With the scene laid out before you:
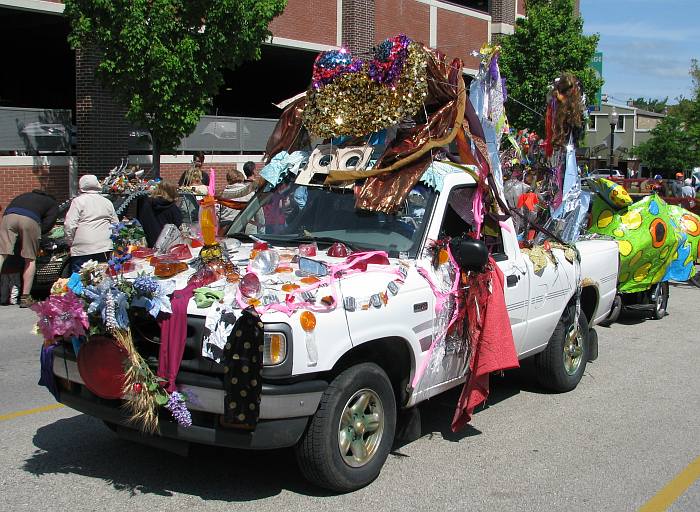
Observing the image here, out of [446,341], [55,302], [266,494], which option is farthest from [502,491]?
[55,302]

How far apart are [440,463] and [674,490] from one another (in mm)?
1521

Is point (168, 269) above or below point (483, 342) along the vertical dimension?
above

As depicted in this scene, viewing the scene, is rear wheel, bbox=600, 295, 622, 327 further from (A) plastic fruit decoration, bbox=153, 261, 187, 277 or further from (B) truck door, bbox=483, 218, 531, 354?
(A) plastic fruit decoration, bbox=153, 261, 187, 277

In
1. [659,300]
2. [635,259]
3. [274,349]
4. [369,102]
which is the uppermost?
[369,102]

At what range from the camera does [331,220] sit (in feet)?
19.5

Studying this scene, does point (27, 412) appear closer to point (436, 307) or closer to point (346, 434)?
point (346, 434)

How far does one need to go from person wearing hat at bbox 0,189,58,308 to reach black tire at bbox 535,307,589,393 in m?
7.65

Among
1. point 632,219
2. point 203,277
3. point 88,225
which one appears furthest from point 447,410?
point 632,219

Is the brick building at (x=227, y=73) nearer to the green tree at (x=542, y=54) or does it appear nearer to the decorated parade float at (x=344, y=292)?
the green tree at (x=542, y=54)

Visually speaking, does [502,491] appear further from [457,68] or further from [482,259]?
[457,68]

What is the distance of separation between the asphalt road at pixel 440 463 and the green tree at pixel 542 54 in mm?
18949

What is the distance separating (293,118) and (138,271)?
2421mm

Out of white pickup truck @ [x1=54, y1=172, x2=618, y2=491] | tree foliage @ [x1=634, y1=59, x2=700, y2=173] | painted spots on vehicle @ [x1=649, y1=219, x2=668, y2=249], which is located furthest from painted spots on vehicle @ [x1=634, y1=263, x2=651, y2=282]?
tree foliage @ [x1=634, y1=59, x2=700, y2=173]

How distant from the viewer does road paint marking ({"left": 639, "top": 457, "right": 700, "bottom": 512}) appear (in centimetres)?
500
